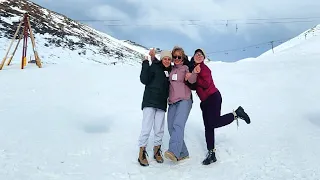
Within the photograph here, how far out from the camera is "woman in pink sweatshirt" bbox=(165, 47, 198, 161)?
5055 mm

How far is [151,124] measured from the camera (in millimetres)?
5258

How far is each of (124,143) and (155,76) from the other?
4.80 feet

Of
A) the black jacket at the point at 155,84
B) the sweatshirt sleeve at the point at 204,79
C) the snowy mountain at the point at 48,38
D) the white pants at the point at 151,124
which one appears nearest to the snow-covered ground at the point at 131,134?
the white pants at the point at 151,124

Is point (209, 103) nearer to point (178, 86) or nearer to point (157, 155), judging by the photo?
point (178, 86)

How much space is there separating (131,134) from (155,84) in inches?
61.9

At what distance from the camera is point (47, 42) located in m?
46.8

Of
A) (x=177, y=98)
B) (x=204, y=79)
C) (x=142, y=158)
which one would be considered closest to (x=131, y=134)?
(x=142, y=158)

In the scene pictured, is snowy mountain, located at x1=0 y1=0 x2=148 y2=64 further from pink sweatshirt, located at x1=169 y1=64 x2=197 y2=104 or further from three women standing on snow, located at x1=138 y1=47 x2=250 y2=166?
pink sweatshirt, located at x1=169 y1=64 x2=197 y2=104

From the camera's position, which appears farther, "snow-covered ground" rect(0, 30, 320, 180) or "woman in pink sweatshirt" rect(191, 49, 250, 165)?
"woman in pink sweatshirt" rect(191, 49, 250, 165)

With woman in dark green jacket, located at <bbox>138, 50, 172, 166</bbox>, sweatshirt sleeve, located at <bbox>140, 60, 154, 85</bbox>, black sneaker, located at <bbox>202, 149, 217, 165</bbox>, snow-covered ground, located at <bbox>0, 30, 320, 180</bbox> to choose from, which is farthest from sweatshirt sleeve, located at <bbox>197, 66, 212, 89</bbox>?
snow-covered ground, located at <bbox>0, 30, 320, 180</bbox>

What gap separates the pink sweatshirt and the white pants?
30 centimetres

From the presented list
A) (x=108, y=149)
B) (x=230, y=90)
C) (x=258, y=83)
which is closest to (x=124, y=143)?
(x=108, y=149)

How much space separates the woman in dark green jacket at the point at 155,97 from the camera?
519cm

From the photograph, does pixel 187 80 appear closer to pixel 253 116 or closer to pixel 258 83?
pixel 253 116
